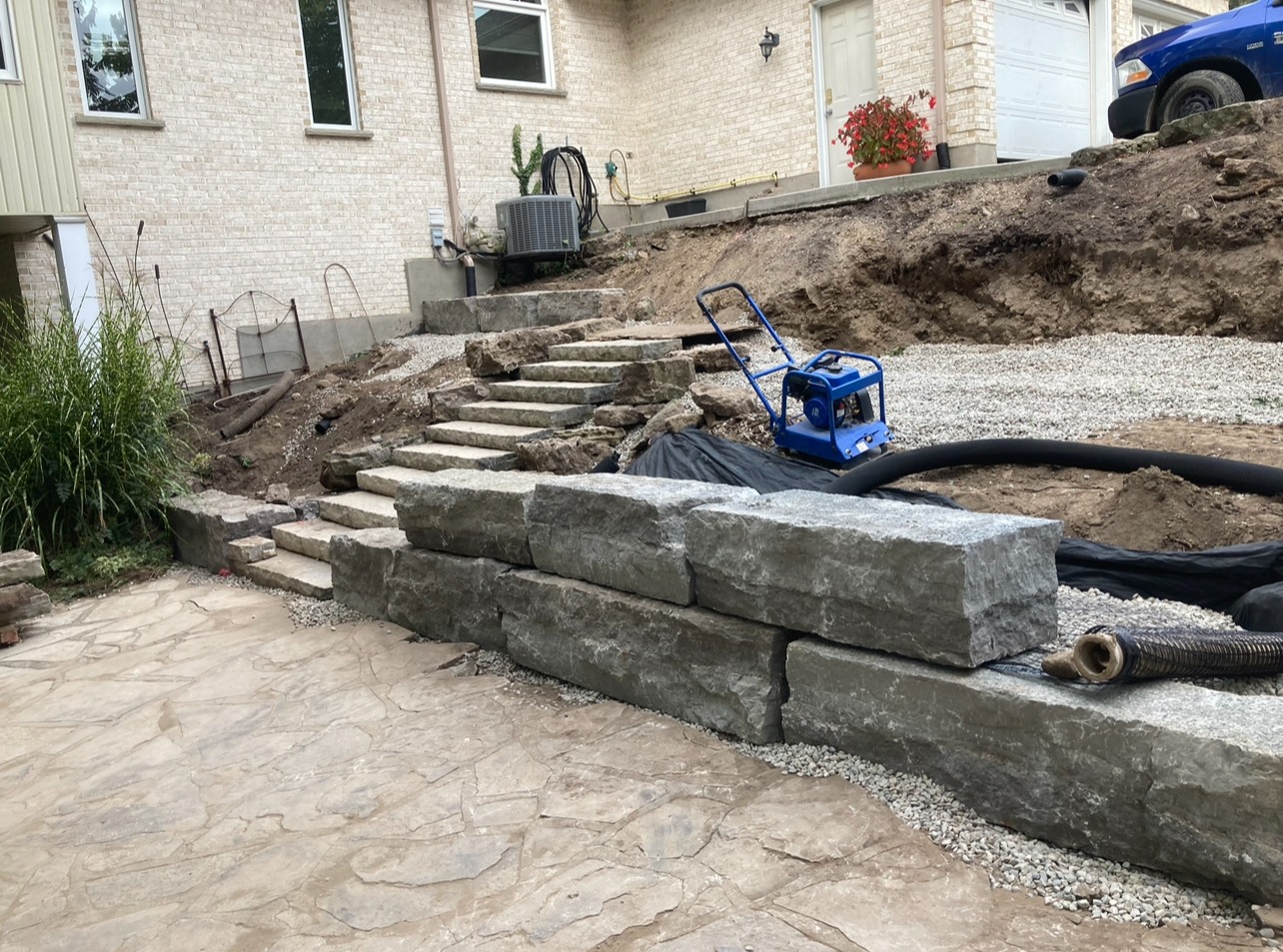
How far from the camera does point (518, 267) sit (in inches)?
489

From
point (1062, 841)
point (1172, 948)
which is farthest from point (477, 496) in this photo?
point (1172, 948)

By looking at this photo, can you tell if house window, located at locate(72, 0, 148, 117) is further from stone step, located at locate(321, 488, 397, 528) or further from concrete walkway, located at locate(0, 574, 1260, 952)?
concrete walkway, located at locate(0, 574, 1260, 952)

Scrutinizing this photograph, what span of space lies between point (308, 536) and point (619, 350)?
8.26ft

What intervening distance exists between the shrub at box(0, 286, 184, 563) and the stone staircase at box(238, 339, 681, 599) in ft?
3.63

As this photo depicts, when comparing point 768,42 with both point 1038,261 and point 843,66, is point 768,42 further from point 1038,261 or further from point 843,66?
point 1038,261

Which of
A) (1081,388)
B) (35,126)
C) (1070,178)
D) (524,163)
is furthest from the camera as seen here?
(524,163)

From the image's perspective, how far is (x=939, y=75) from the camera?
10.7 metres

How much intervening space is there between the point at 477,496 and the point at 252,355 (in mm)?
7393

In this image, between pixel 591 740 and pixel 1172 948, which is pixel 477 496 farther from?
pixel 1172 948

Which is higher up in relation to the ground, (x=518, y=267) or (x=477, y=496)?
(x=518, y=267)

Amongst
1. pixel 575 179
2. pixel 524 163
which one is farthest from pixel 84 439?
pixel 575 179

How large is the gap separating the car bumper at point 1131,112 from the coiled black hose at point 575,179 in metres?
6.47

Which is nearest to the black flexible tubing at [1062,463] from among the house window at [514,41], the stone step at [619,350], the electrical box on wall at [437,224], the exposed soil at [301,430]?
the stone step at [619,350]

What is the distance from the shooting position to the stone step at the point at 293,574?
5.68 metres
